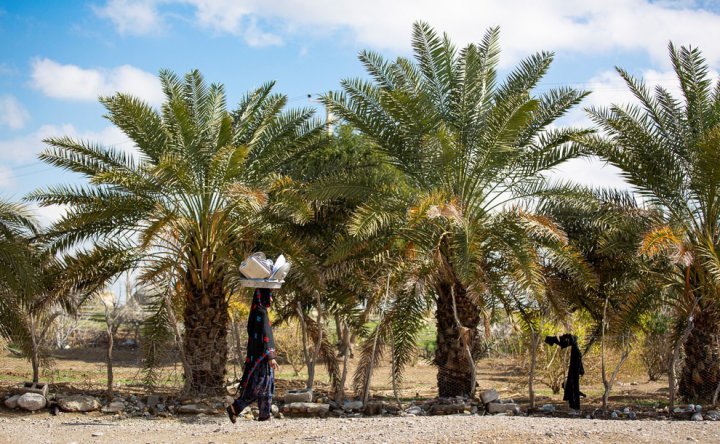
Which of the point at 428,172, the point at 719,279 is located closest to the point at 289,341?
the point at 428,172

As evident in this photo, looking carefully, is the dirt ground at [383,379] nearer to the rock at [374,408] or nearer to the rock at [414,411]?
the rock at [374,408]

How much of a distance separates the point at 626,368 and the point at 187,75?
1299 centimetres

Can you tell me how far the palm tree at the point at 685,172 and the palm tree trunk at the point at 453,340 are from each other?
324 cm

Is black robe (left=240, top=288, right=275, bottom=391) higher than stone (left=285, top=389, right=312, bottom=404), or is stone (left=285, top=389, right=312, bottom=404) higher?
black robe (left=240, top=288, right=275, bottom=391)

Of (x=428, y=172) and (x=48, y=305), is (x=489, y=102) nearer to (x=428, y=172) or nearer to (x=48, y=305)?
(x=428, y=172)

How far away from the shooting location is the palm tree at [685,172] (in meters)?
13.5

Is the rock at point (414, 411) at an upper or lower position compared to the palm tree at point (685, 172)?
lower

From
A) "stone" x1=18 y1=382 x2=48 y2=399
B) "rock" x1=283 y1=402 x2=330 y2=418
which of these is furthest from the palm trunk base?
"stone" x1=18 y1=382 x2=48 y2=399

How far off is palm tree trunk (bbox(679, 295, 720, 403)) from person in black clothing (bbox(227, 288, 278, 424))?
768 cm

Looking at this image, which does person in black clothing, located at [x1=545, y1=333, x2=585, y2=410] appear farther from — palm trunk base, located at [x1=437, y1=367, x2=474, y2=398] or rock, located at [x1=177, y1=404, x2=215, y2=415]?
rock, located at [x1=177, y1=404, x2=215, y2=415]

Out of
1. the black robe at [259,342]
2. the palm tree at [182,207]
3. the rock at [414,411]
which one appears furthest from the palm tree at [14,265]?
the rock at [414,411]

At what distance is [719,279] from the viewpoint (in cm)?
1213

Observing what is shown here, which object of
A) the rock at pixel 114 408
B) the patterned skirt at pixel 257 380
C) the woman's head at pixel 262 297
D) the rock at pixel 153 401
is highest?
the woman's head at pixel 262 297

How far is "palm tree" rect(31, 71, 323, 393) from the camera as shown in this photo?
13258 mm
